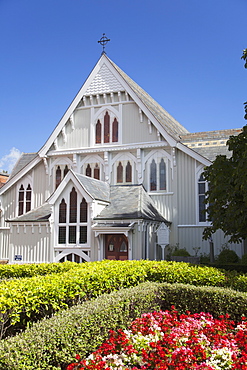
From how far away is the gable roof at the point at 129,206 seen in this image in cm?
2175

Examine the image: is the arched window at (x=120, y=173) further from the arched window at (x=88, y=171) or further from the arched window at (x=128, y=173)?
the arched window at (x=88, y=171)

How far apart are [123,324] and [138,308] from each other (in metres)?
0.93

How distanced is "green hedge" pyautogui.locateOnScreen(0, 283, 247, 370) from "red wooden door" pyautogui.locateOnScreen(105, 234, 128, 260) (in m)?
11.0

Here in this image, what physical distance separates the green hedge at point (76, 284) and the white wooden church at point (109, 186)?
26.6 feet

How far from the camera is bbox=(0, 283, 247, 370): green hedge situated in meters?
5.64

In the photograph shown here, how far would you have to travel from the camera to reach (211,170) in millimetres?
16000

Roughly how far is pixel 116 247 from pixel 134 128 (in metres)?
8.39

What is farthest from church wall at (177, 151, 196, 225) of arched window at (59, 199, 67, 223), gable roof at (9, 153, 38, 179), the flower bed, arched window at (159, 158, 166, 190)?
the flower bed

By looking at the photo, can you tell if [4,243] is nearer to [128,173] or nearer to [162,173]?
[128,173]

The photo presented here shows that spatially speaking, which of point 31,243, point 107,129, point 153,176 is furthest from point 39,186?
point 153,176

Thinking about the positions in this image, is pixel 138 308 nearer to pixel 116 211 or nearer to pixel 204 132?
pixel 116 211

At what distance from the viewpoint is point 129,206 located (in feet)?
74.6

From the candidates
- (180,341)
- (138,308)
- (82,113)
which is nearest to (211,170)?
(138,308)

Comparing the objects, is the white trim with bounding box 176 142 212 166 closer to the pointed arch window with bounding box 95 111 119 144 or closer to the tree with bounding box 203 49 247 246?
the pointed arch window with bounding box 95 111 119 144
